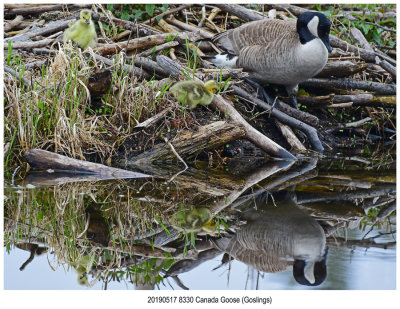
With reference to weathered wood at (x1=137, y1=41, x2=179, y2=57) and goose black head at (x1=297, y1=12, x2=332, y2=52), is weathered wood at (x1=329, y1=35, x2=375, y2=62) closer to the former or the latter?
goose black head at (x1=297, y1=12, x2=332, y2=52)

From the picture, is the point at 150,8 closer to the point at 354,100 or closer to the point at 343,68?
the point at 343,68

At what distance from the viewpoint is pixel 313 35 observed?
6.70 metres

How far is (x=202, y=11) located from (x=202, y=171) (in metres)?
3.81

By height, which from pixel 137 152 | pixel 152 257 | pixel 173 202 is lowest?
pixel 137 152

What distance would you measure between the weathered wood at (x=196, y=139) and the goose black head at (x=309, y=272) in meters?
2.84

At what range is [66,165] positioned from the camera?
555 centimetres

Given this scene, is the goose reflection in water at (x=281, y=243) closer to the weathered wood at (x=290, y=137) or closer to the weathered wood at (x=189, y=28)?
the weathered wood at (x=290, y=137)

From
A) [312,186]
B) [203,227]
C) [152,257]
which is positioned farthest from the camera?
[312,186]

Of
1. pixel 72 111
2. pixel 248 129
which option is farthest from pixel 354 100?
pixel 72 111

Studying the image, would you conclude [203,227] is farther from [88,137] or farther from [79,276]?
[88,137]

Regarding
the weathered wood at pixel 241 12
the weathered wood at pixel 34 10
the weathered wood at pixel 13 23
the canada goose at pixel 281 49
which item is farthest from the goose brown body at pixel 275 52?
the weathered wood at pixel 13 23

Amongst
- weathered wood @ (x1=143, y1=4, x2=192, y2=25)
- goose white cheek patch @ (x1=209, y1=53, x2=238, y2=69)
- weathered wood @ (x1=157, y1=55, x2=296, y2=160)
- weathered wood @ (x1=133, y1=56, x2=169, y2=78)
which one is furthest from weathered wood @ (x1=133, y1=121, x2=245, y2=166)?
weathered wood @ (x1=143, y1=4, x2=192, y2=25)

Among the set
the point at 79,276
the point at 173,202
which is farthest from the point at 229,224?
the point at 79,276

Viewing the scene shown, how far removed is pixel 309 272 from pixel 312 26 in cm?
419
